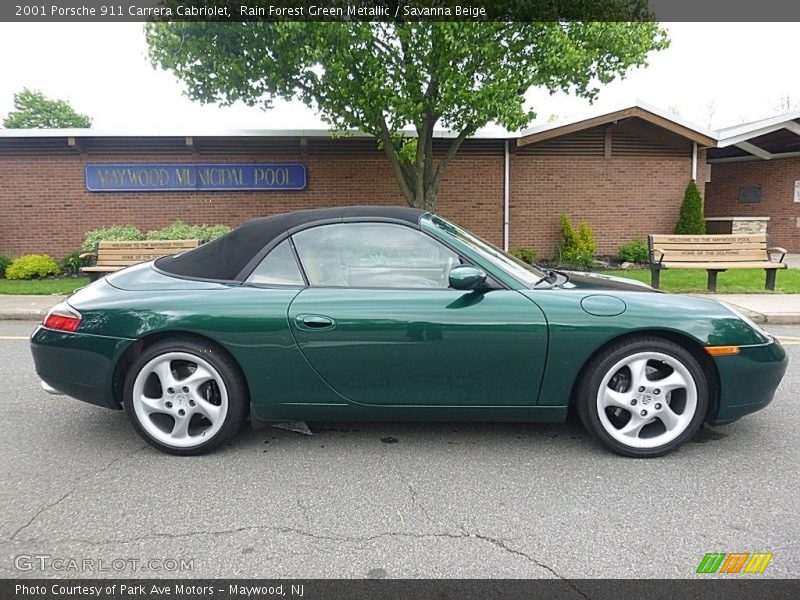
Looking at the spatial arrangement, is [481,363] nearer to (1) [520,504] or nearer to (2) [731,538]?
(1) [520,504]

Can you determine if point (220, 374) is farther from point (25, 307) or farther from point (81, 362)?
point (25, 307)

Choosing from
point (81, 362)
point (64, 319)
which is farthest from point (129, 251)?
point (81, 362)

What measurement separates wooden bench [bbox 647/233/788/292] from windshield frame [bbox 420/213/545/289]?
20.6 ft

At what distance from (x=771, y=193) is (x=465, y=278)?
16.1 metres

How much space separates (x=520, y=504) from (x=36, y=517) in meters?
2.22

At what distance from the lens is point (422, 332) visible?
8.92ft

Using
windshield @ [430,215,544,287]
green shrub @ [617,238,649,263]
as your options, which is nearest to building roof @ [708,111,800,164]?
green shrub @ [617,238,649,263]

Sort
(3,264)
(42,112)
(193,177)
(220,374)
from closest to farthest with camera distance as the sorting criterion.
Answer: (220,374), (3,264), (193,177), (42,112)

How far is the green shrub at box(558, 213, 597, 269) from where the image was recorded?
11.6 meters

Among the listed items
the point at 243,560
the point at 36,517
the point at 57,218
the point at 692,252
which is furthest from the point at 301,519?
the point at 57,218

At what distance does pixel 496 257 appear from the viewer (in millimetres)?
3094

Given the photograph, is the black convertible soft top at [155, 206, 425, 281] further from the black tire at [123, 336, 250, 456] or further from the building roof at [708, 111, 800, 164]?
the building roof at [708, 111, 800, 164]

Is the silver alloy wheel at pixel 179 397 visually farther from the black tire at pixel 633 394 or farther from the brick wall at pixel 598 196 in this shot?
the brick wall at pixel 598 196

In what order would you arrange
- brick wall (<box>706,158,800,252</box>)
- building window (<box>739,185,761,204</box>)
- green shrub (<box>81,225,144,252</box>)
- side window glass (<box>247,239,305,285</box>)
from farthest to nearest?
building window (<box>739,185,761,204</box>) < brick wall (<box>706,158,800,252</box>) < green shrub (<box>81,225,144,252</box>) < side window glass (<box>247,239,305,285</box>)
